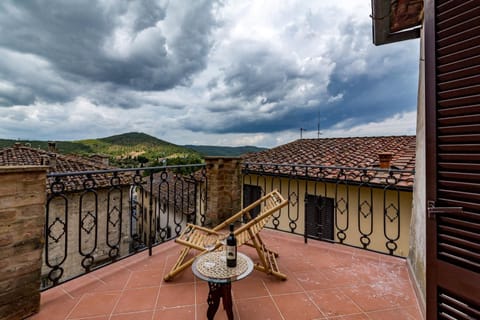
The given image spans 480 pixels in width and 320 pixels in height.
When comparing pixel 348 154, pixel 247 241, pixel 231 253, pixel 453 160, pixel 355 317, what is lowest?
pixel 355 317

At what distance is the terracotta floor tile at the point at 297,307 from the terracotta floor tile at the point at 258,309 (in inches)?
2.4

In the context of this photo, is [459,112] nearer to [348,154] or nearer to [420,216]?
[420,216]

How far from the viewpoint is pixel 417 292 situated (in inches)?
79.0

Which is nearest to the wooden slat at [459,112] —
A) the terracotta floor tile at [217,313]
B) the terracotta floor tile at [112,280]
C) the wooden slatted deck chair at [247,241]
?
the wooden slatted deck chair at [247,241]

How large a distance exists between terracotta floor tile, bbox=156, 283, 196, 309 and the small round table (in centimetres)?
42

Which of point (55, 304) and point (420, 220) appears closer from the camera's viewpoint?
point (55, 304)

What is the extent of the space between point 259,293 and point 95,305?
1394 millimetres

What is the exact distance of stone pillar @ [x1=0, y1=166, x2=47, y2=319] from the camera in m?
1.54

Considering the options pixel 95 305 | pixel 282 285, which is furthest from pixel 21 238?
pixel 282 285

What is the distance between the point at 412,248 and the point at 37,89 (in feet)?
38.1

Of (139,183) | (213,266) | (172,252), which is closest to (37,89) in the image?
(139,183)

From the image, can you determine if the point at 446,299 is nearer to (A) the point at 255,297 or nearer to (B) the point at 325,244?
(A) the point at 255,297

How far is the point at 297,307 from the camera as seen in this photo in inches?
73.6

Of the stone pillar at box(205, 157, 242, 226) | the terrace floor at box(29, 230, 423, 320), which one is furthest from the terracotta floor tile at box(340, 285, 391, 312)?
the stone pillar at box(205, 157, 242, 226)
